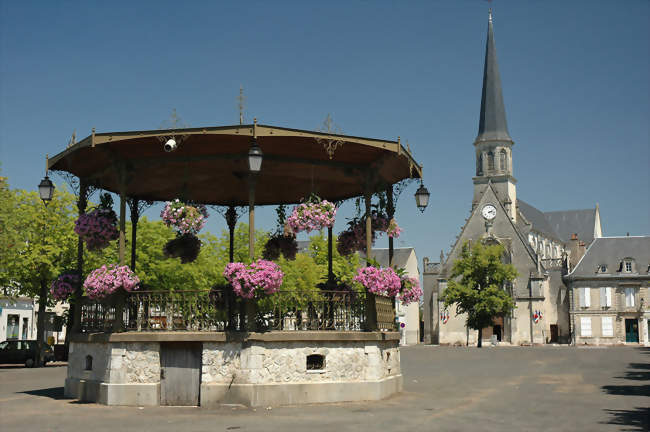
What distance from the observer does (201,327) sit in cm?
1561

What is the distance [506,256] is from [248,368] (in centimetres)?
6872

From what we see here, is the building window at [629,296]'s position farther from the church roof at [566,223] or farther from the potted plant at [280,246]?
the potted plant at [280,246]

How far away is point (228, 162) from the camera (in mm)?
17078

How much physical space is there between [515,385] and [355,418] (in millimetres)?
9834

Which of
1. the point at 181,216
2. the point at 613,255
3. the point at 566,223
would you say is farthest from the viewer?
the point at 566,223

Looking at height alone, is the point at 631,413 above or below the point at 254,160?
below

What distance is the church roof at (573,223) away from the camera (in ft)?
330

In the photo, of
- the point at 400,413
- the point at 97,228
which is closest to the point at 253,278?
the point at 400,413

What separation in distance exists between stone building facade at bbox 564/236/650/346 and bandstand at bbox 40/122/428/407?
6396 centimetres

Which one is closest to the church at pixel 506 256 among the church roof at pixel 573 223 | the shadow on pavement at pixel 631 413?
the church roof at pixel 573 223

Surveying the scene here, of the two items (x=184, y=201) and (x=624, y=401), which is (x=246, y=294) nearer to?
(x=184, y=201)

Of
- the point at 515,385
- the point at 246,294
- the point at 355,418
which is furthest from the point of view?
the point at 515,385

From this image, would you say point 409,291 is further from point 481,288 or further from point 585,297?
point 585,297

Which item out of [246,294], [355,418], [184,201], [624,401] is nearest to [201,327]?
[246,294]
